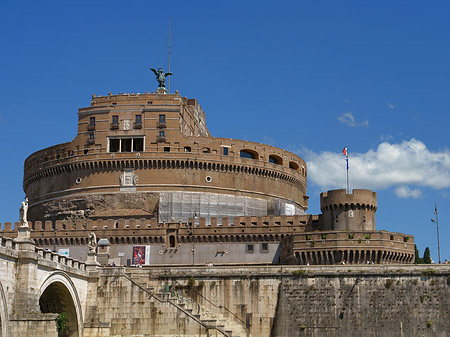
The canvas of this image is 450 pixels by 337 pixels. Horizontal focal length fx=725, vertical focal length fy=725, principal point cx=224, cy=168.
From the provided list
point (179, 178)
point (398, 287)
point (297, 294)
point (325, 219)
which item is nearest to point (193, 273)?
point (297, 294)

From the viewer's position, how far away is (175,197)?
80438 mm

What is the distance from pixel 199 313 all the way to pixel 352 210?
23346 millimetres

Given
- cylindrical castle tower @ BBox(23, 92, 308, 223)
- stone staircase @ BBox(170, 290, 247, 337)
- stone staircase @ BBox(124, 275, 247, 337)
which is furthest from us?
cylindrical castle tower @ BBox(23, 92, 308, 223)

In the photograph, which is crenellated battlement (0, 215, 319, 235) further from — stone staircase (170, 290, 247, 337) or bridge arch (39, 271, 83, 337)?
bridge arch (39, 271, 83, 337)

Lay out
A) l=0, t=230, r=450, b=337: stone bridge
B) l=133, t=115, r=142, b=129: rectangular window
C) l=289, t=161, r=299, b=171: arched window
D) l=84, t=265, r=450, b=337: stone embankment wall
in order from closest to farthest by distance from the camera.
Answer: l=0, t=230, r=450, b=337: stone bridge
l=84, t=265, r=450, b=337: stone embankment wall
l=133, t=115, r=142, b=129: rectangular window
l=289, t=161, r=299, b=171: arched window

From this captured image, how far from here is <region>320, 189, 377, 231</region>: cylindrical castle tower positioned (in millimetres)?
69625

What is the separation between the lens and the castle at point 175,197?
70375mm

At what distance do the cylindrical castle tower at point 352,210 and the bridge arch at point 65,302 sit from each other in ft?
96.6

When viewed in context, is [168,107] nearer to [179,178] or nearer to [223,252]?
[179,178]

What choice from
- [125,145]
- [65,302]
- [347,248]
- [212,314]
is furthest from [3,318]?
[125,145]

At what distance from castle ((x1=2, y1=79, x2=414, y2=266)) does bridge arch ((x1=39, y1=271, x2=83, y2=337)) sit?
15.0 metres

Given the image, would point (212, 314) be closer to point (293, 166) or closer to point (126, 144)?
point (126, 144)

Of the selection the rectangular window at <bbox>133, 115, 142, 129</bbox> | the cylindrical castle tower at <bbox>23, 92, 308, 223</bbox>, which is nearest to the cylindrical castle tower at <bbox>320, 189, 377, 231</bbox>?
the cylindrical castle tower at <bbox>23, 92, 308, 223</bbox>

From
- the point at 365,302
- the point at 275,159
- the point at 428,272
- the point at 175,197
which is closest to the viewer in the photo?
the point at 365,302
